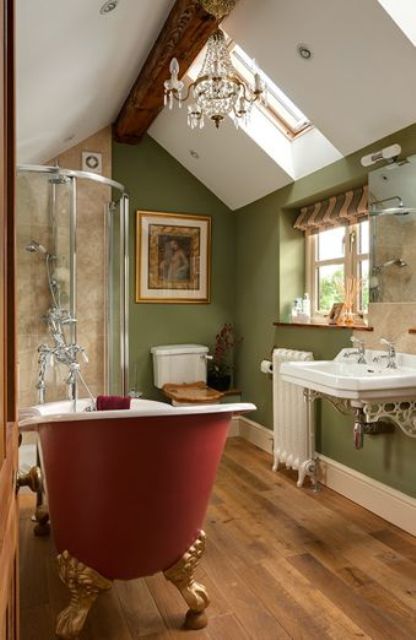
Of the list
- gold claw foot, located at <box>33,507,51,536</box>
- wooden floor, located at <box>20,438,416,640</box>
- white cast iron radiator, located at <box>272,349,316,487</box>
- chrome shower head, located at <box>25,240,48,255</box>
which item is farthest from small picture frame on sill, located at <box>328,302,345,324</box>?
gold claw foot, located at <box>33,507,51,536</box>

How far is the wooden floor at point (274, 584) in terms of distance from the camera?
1.74 meters

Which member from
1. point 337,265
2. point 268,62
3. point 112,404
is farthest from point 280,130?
point 112,404

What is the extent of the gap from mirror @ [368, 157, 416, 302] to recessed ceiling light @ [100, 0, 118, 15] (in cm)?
165

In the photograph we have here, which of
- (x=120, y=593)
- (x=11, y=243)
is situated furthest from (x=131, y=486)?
(x=11, y=243)

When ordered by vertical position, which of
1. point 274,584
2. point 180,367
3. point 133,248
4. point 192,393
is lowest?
point 274,584

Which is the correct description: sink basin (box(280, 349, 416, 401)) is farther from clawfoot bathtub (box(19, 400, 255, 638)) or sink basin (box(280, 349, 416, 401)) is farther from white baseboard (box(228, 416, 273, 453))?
white baseboard (box(228, 416, 273, 453))

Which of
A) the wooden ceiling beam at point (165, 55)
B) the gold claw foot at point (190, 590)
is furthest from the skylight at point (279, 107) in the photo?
the gold claw foot at point (190, 590)

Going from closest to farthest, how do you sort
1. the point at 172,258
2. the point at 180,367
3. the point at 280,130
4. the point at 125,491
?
the point at 125,491 → the point at 280,130 → the point at 180,367 → the point at 172,258

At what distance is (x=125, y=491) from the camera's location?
1.62 metres

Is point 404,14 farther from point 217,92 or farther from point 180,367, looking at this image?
point 180,367

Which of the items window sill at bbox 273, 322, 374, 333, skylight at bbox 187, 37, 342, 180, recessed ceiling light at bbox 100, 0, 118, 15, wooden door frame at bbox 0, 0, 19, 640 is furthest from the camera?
skylight at bbox 187, 37, 342, 180

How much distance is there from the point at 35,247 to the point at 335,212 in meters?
2.10

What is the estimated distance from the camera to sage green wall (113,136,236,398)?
14.0ft

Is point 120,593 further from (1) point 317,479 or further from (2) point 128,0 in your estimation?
(2) point 128,0
